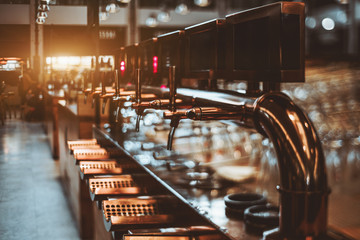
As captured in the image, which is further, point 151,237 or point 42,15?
point 42,15

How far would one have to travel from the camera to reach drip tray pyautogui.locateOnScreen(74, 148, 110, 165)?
11.8 ft

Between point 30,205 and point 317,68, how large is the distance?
2658 mm

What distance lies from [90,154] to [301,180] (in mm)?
3063

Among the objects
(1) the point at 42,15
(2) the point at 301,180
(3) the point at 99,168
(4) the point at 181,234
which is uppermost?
(1) the point at 42,15

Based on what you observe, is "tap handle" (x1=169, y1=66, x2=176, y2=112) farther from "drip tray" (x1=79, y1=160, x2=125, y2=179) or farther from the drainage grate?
the drainage grate

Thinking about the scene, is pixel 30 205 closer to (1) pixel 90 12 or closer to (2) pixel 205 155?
(2) pixel 205 155

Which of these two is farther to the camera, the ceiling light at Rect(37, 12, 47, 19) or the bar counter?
the ceiling light at Rect(37, 12, 47, 19)

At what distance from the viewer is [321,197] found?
84 cm

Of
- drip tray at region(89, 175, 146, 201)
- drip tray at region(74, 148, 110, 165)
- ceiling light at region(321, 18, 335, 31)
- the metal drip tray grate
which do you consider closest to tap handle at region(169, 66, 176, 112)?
drip tray at region(89, 175, 146, 201)

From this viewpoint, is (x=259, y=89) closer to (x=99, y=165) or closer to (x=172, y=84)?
(x=172, y=84)

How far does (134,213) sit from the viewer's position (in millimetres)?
2375

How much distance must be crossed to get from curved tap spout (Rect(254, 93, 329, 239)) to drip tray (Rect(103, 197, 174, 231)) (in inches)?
53.4

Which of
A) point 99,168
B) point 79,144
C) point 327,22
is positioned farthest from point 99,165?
point 327,22

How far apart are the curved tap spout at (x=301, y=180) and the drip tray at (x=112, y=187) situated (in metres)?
1.89
